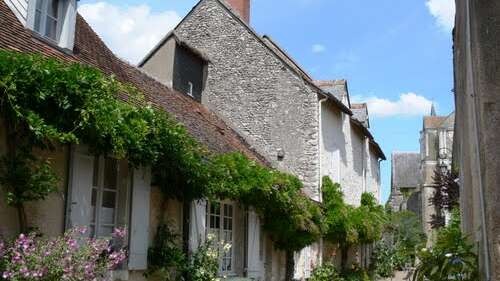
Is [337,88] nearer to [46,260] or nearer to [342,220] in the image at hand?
[342,220]

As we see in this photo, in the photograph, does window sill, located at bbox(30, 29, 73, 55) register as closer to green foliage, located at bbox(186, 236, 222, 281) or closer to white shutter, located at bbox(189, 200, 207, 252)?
white shutter, located at bbox(189, 200, 207, 252)

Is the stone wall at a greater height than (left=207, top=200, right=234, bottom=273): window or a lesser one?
greater

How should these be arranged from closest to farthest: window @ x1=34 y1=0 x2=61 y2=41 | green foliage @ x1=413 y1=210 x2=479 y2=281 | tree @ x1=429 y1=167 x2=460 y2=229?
green foliage @ x1=413 y1=210 x2=479 y2=281 → window @ x1=34 y1=0 x2=61 y2=41 → tree @ x1=429 y1=167 x2=460 y2=229

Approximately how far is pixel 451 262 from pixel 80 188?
14.2 feet

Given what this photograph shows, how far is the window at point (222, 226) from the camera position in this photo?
36.5ft

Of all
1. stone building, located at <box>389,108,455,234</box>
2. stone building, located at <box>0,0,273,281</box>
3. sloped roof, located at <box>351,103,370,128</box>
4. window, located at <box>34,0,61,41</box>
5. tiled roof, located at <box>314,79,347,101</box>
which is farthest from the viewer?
stone building, located at <box>389,108,455,234</box>

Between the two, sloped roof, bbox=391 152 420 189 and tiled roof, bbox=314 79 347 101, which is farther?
sloped roof, bbox=391 152 420 189

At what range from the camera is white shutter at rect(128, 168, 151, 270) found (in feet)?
26.1

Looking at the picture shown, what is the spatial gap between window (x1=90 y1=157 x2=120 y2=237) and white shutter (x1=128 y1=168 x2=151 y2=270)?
248 millimetres

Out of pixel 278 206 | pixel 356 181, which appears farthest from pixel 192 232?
pixel 356 181

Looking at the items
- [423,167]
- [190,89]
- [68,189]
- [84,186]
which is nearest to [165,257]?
[84,186]

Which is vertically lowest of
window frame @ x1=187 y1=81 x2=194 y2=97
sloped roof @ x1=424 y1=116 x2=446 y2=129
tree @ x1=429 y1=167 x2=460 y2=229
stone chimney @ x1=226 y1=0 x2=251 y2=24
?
tree @ x1=429 y1=167 x2=460 y2=229

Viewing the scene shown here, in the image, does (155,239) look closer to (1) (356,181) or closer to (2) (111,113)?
(2) (111,113)

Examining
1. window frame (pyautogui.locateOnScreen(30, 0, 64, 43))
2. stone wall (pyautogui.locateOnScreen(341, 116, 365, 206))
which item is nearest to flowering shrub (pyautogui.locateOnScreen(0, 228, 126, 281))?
window frame (pyautogui.locateOnScreen(30, 0, 64, 43))
